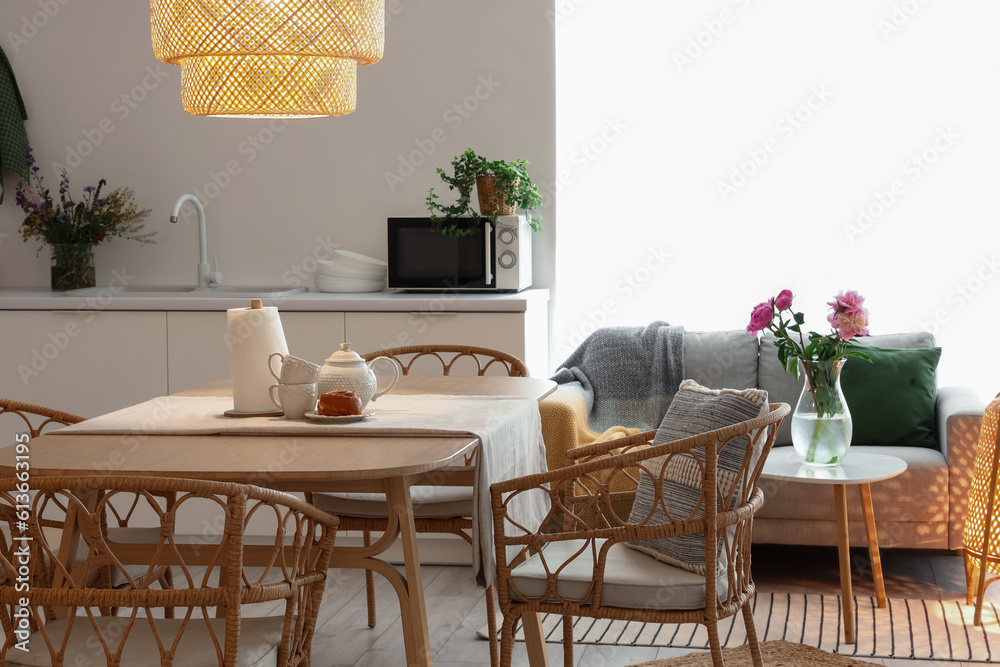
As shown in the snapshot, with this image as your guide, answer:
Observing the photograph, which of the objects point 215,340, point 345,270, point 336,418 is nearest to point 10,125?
point 215,340

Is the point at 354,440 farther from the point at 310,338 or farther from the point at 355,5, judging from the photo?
the point at 310,338

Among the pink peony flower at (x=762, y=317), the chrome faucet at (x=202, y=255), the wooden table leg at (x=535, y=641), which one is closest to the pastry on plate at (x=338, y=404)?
the wooden table leg at (x=535, y=641)

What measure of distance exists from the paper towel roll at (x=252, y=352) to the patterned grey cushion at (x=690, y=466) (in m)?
0.86

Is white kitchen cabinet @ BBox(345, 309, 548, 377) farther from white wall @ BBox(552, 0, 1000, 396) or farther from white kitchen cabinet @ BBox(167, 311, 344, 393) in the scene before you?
white wall @ BBox(552, 0, 1000, 396)

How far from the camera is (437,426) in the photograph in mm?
2123

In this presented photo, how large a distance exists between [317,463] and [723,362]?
2.36 metres

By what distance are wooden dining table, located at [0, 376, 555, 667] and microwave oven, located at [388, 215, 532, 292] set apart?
1.76 m

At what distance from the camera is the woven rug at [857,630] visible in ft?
9.20

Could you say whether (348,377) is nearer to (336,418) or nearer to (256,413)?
(336,418)

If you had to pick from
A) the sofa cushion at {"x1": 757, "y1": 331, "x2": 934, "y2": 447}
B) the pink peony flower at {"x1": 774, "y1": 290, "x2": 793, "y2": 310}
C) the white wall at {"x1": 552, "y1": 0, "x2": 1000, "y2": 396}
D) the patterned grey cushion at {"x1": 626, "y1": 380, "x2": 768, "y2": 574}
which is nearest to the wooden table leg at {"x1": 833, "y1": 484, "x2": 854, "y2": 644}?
the pink peony flower at {"x1": 774, "y1": 290, "x2": 793, "y2": 310}

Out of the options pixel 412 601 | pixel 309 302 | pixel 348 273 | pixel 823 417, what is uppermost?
pixel 348 273

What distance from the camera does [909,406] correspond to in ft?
12.0

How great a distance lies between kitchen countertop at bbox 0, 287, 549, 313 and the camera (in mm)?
3639

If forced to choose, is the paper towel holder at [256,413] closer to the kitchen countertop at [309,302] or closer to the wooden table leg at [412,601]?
the wooden table leg at [412,601]
